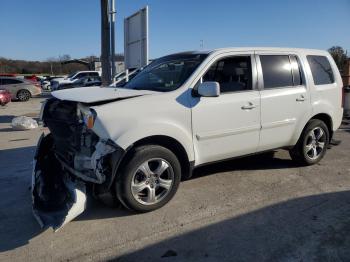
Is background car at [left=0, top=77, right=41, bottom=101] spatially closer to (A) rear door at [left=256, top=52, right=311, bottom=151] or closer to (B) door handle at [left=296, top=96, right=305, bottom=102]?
(A) rear door at [left=256, top=52, right=311, bottom=151]

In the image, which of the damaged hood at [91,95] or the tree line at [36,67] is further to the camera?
the tree line at [36,67]

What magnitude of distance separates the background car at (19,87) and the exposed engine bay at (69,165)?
1974cm

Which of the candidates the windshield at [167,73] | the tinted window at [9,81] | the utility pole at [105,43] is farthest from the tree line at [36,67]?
the windshield at [167,73]

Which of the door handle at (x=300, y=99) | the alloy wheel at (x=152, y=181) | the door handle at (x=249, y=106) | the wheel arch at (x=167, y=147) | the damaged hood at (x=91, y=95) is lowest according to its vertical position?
the alloy wheel at (x=152, y=181)

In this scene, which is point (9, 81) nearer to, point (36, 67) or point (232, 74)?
point (232, 74)

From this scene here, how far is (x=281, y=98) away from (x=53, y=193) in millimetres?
3326

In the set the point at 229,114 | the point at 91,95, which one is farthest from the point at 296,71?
the point at 91,95

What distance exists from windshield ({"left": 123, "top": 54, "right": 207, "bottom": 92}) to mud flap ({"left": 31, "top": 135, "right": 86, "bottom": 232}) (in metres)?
1.49

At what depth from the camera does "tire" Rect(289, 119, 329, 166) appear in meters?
5.98

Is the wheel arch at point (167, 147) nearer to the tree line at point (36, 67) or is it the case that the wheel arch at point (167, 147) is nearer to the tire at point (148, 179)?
the tire at point (148, 179)

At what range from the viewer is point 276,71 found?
554 cm

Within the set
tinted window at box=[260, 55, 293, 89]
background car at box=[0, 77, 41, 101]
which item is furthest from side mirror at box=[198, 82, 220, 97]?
background car at box=[0, 77, 41, 101]

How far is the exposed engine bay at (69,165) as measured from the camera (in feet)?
13.0

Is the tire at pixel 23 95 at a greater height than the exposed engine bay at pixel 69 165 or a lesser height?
lesser
